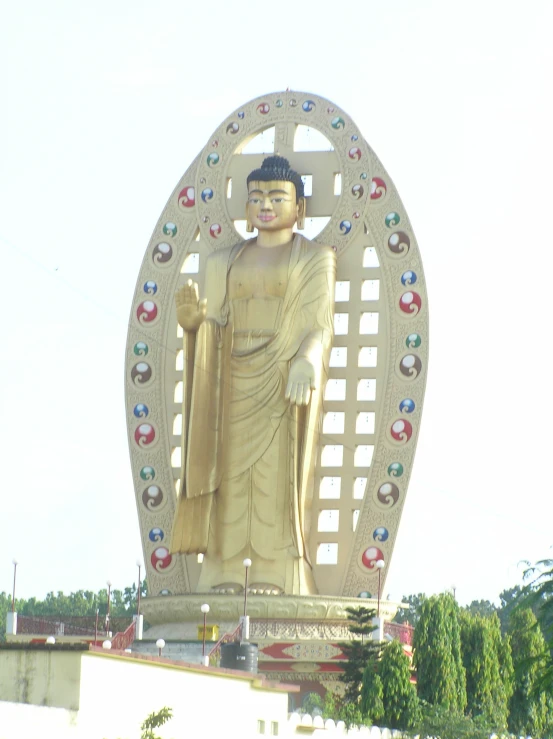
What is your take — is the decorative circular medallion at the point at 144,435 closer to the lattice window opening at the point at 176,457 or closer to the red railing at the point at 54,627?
the lattice window opening at the point at 176,457

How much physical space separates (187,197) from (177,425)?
13.0 feet

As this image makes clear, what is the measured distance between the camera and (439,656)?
27.5 meters

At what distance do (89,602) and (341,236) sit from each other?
105ft

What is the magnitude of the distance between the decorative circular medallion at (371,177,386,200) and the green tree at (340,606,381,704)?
6988 mm

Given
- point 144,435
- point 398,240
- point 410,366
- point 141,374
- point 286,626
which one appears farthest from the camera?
point 141,374

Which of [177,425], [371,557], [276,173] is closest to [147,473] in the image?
[177,425]

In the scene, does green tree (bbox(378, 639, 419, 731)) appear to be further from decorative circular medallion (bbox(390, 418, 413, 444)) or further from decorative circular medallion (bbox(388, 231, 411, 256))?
decorative circular medallion (bbox(388, 231, 411, 256))

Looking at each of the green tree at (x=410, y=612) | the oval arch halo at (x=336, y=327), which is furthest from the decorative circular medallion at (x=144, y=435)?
the green tree at (x=410, y=612)

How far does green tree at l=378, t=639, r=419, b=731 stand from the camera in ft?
85.7

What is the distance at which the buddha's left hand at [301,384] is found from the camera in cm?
3109

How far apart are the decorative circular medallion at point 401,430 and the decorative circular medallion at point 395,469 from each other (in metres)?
0.39

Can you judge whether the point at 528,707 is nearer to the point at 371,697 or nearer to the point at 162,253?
the point at 371,697

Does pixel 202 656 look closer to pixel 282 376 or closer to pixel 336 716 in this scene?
pixel 336 716

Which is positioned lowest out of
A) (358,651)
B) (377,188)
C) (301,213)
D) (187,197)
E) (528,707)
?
(528,707)
